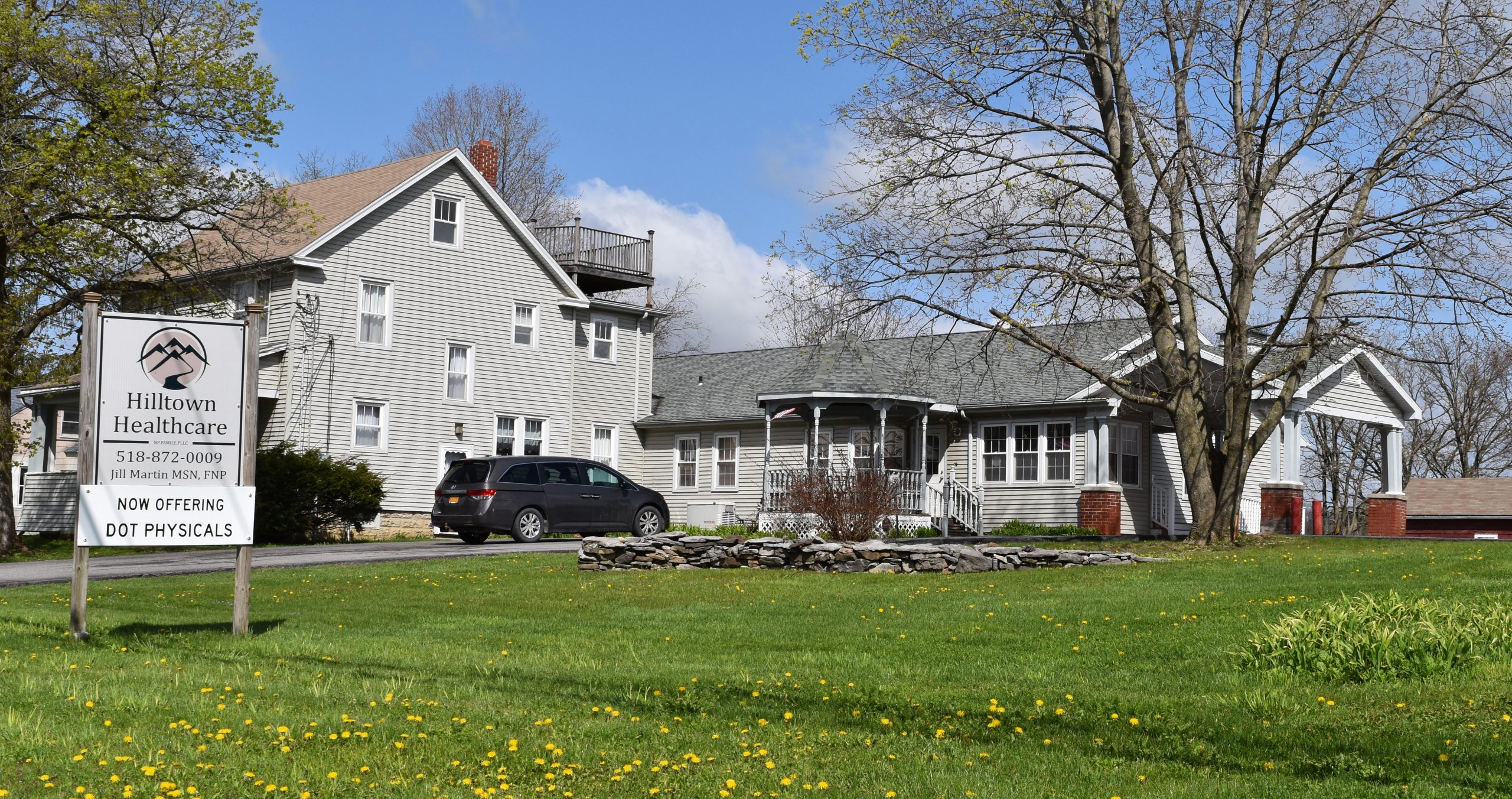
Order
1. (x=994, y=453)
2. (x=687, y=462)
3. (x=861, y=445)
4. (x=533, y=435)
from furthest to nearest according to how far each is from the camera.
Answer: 1. (x=687, y=462)
2. (x=533, y=435)
3. (x=861, y=445)
4. (x=994, y=453)

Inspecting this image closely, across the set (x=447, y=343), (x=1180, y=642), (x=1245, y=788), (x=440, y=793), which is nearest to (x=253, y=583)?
(x=1180, y=642)

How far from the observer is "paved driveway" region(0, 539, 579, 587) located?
19.1 m

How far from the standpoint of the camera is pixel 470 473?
86.3 ft

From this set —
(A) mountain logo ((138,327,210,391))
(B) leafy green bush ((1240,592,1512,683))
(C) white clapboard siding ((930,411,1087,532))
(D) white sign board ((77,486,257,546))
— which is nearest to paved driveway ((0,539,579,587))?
(D) white sign board ((77,486,257,546))

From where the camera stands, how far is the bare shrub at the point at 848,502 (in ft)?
68.1

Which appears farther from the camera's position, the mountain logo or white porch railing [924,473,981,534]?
white porch railing [924,473,981,534]

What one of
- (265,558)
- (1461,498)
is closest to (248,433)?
(265,558)

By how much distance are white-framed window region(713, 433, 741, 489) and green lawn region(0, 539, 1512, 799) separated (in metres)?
21.3

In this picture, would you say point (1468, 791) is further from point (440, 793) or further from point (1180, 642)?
point (1180, 642)

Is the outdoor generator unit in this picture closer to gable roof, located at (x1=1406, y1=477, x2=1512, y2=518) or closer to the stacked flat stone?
the stacked flat stone

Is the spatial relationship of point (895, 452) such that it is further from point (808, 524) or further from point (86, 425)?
point (86, 425)

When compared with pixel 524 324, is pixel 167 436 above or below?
below

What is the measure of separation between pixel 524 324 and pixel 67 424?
49.4 ft

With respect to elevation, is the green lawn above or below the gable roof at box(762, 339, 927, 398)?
below
